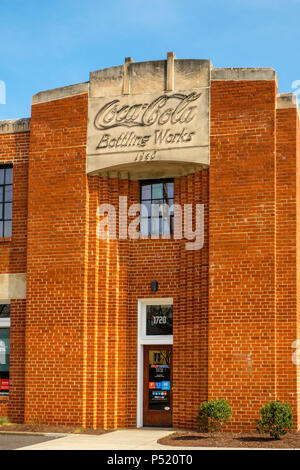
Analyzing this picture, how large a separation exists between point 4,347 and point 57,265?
307cm

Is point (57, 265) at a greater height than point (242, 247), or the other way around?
point (242, 247)

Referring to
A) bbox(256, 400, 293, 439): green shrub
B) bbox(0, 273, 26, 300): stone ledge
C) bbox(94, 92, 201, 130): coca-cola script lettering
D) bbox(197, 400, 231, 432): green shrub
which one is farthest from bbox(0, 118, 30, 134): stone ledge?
bbox(256, 400, 293, 439): green shrub

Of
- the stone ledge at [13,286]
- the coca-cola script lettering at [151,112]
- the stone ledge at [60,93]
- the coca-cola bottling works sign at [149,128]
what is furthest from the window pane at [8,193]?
the coca-cola script lettering at [151,112]

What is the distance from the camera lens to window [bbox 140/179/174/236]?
19766mm

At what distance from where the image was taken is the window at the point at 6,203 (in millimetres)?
21047

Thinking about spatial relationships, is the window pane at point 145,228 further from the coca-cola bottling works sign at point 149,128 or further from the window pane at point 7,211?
the window pane at point 7,211

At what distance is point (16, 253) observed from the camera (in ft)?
67.8

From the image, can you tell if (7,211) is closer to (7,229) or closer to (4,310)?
(7,229)

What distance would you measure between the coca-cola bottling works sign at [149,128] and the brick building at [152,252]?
0.03 m

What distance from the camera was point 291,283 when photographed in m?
17.8

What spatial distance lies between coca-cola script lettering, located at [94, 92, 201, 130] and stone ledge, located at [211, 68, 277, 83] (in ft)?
2.46

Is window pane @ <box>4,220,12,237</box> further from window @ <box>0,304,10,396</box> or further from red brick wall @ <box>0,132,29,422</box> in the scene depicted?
window @ <box>0,304,10,396</box>

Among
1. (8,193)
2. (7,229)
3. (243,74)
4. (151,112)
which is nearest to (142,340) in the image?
(7,229)
